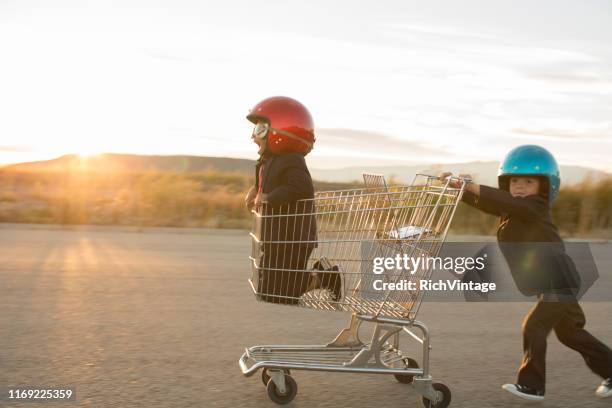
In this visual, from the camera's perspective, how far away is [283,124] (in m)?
4.91

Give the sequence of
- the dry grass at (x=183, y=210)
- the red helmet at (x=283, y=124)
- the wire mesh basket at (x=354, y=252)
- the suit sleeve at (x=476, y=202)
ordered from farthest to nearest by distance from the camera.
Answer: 1. the dry grass at (x=183, y=210)
2. the red helmet at (x=283, y=124)
3. the suit sleeve at (x=476, y=202)
4. the wire mesh basket at (x=354, y=252)

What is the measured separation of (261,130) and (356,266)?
1.01 meters

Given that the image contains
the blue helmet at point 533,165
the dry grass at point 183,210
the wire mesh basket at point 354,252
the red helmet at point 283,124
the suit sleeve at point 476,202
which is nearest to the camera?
the wire mesh basket at point 354,252

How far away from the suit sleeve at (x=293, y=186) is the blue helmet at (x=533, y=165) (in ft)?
3.67

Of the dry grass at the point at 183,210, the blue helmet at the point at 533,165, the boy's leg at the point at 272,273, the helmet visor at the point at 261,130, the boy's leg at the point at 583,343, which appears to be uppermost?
the helmet visor at the point at 261,130

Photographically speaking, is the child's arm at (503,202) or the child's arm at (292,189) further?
the child's arm at (292,189)

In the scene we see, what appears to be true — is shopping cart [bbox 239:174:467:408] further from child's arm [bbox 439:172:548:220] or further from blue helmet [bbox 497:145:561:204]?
blue helmet [bbox 497:145:561:204]

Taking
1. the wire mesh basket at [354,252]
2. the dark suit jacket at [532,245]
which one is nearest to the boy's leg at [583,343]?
the dark suit jacket at [532,245]

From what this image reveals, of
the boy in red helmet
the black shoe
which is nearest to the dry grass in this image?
the boy in red helmet

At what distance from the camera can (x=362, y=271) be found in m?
4.59

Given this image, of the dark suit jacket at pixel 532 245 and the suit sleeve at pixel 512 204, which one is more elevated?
the suit sleeve at pixel 512 204

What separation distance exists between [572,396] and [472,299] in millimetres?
3214

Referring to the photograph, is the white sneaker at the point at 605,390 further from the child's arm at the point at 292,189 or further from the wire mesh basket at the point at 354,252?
the child's arm at the point at 292,189

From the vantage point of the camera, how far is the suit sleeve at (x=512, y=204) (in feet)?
15.0
